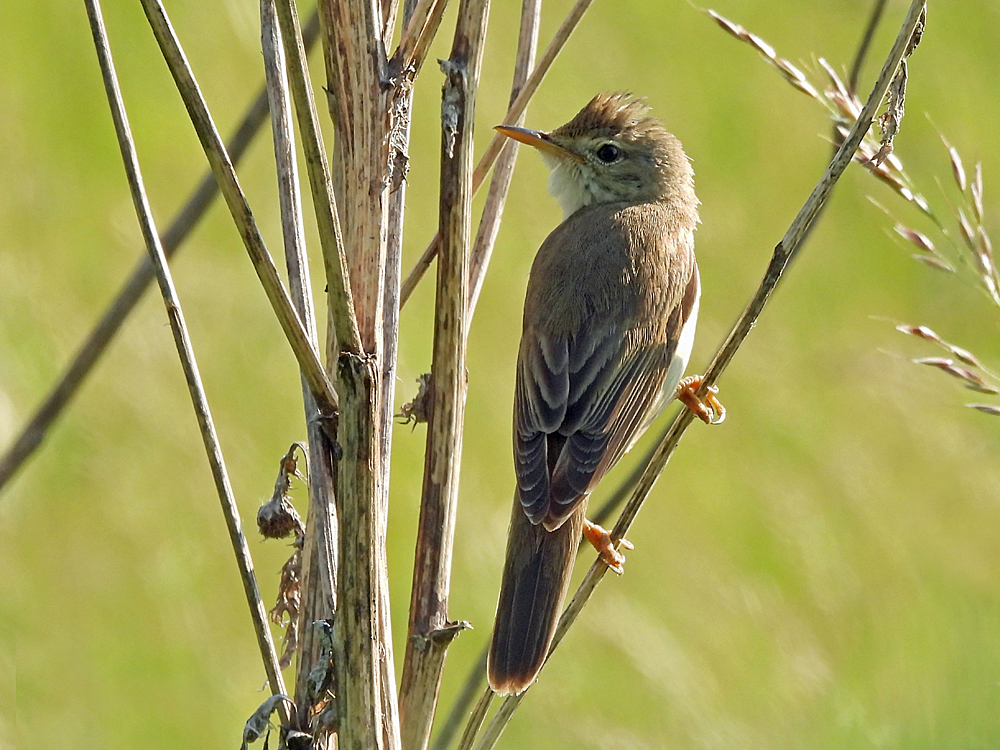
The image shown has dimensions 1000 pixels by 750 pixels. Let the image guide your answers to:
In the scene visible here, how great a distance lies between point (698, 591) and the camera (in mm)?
5285

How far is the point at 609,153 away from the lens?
12.3ft

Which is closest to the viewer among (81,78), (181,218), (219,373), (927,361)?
(927,361)

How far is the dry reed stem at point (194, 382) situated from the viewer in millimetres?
1705

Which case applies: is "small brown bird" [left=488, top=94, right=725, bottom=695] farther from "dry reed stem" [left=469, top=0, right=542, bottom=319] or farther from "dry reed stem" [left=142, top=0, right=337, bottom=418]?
"dry reed stem" [left=142, top=0, right=337, bottom=418]

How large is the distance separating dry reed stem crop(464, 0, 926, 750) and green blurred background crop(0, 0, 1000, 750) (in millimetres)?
2359

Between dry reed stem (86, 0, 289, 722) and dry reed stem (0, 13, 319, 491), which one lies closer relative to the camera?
dry reed stem (86, 0, 289, 722)

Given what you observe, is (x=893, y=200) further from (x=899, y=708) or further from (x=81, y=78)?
(x=81, y=78)

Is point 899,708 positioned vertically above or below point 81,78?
below

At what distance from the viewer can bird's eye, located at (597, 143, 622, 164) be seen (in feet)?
12.2

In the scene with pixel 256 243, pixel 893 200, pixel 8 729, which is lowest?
pixel 8 729

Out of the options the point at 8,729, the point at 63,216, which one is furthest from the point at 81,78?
the point at 8,729

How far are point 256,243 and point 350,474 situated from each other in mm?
315

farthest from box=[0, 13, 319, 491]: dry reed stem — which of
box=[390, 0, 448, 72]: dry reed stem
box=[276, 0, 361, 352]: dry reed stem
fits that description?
box=[276, 0, 361, 352]: dry reed stem

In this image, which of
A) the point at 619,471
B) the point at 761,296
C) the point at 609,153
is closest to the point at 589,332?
the point at 609,153
